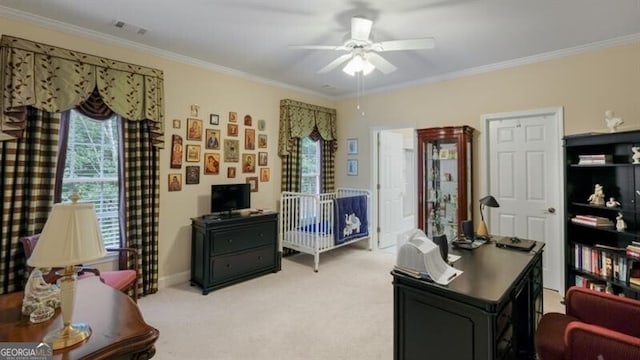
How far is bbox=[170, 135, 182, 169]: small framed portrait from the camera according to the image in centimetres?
369

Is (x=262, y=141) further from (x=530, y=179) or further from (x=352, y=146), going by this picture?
(x=530, y=179)

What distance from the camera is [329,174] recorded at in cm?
566

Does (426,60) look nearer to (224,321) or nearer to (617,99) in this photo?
(617,99)

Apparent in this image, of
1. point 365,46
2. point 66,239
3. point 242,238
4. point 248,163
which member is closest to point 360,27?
point 365,46

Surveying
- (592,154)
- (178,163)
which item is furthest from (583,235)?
(178,163)

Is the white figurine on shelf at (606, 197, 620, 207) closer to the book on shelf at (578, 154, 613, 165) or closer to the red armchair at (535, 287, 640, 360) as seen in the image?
the book on shelf at (578, 154, 613, 165)

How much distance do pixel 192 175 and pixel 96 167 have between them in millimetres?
985

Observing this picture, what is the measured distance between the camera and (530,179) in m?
3.80

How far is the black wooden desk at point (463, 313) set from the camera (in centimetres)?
151

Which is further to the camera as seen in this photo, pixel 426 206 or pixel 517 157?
pixel 426 206

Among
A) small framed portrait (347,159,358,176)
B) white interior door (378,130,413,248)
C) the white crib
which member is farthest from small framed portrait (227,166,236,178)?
white interior door (378,130,413,248)

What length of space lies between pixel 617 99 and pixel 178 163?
16.0 ft

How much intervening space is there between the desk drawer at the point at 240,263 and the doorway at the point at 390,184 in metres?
2.09

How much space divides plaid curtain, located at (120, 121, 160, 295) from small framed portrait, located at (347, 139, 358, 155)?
3187 mm
